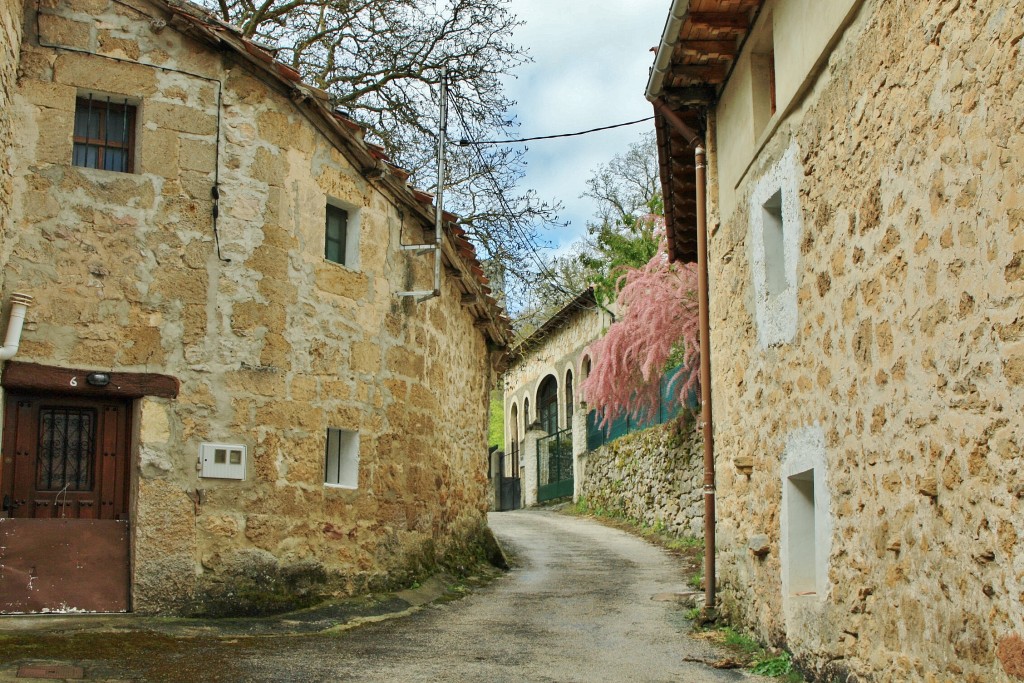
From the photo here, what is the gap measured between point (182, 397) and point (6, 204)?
77.6 inches

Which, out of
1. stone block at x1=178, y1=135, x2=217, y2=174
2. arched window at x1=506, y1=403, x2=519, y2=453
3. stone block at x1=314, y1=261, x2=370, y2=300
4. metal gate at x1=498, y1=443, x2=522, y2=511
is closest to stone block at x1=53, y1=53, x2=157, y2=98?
stone block at x1=178, y1=135, x2=217, y2=174

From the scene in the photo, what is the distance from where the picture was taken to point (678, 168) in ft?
34.0

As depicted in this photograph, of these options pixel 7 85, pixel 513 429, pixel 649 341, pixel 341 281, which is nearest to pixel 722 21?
pixel 341 281

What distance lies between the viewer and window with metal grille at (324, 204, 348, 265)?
9875mm

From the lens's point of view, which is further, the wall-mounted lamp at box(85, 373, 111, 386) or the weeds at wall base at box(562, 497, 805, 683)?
the wall-mounted lamp at box(85, 373, 111, 386)

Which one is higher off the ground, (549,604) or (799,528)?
(799,528)

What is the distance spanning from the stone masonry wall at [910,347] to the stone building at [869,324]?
0.01 metres

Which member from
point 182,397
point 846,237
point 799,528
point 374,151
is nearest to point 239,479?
point 182,397

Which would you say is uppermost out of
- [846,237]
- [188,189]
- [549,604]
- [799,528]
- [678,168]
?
[678,168]

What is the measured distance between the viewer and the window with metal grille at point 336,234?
32.4 feet

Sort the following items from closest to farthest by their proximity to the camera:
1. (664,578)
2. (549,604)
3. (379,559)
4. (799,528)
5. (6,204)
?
(799,528)
(6,204)
(379,559)
(549,604)
(664,578)

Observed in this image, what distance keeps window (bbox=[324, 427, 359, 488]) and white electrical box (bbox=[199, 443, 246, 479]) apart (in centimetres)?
101

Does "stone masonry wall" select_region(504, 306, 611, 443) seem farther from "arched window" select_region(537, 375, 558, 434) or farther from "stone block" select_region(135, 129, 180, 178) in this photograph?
"stone block" select_region(135, 129, 180, 178)

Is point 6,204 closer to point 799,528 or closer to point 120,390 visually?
point 120,390
